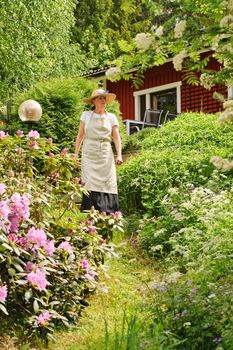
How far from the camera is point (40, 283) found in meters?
4.94

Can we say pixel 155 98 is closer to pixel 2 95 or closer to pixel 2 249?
pixel 2 95

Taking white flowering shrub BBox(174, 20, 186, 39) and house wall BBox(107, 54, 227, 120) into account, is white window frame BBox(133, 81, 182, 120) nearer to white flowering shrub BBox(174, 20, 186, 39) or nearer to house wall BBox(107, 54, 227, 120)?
house wall BBox(107, 54, 227, 120)

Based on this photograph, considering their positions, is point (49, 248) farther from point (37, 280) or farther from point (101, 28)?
point (101, 28)

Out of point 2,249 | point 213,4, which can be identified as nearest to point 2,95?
point 2,249

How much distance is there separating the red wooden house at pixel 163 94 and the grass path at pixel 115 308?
39.3 ft

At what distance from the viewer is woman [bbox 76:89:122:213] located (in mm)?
7531

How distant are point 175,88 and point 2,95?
5278 millimetres

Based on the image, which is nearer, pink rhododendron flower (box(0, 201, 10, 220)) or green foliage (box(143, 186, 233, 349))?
green foliage (box(143, 186, 233, 349))

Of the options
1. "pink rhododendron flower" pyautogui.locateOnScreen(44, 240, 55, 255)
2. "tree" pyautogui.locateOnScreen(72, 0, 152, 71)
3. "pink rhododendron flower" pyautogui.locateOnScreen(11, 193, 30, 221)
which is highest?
"tree" pyautogui.locateOnScreen(72, 0, 152, 71)

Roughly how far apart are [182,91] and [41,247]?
1588 cm

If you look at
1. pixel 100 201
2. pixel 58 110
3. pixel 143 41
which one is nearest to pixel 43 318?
pixel 143 41

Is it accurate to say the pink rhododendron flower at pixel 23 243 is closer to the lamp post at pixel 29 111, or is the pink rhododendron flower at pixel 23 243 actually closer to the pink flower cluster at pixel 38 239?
the pink flower cluster at pixel 38 239

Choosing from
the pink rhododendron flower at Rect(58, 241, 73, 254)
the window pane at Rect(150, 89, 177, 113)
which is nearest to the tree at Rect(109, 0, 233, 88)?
the pink rhododendron flower at Rect(58, 241, 73, 254)

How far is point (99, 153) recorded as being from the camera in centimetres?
768
